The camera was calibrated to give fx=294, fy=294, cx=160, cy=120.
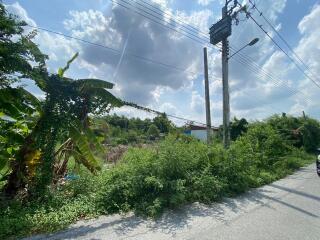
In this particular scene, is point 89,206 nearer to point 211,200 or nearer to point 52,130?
point 52,130

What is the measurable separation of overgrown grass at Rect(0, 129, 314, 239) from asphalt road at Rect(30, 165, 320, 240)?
0.44m

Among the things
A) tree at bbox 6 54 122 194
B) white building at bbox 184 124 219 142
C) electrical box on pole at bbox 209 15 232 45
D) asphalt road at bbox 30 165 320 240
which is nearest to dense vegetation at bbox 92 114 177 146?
white building at bbox 184 124 219 142

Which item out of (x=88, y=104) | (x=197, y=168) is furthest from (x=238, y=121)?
(x=88, y=104)

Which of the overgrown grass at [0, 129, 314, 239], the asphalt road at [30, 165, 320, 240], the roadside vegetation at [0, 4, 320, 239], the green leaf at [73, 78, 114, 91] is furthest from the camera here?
the green leaf at [73, 78, 114, 91]

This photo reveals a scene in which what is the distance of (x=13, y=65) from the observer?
7.38 metres

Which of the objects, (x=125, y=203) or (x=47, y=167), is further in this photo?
(x=47, y=167)

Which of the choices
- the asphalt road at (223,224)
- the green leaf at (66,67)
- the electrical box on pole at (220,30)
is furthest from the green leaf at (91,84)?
the electrical box on pole at (220,30)

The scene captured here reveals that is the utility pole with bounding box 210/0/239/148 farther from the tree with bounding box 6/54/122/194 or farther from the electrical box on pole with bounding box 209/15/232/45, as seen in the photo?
the tree with bounding box 6/54/122/194

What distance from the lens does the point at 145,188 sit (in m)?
8.05

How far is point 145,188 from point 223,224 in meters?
2.43

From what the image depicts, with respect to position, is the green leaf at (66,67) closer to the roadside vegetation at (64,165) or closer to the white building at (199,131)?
the roadside vegetation at (64,165)

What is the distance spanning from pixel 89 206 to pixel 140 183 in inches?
56.9

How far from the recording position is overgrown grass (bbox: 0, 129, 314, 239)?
6812mm

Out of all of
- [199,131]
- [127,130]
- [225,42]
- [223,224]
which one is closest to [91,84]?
[223,224]
